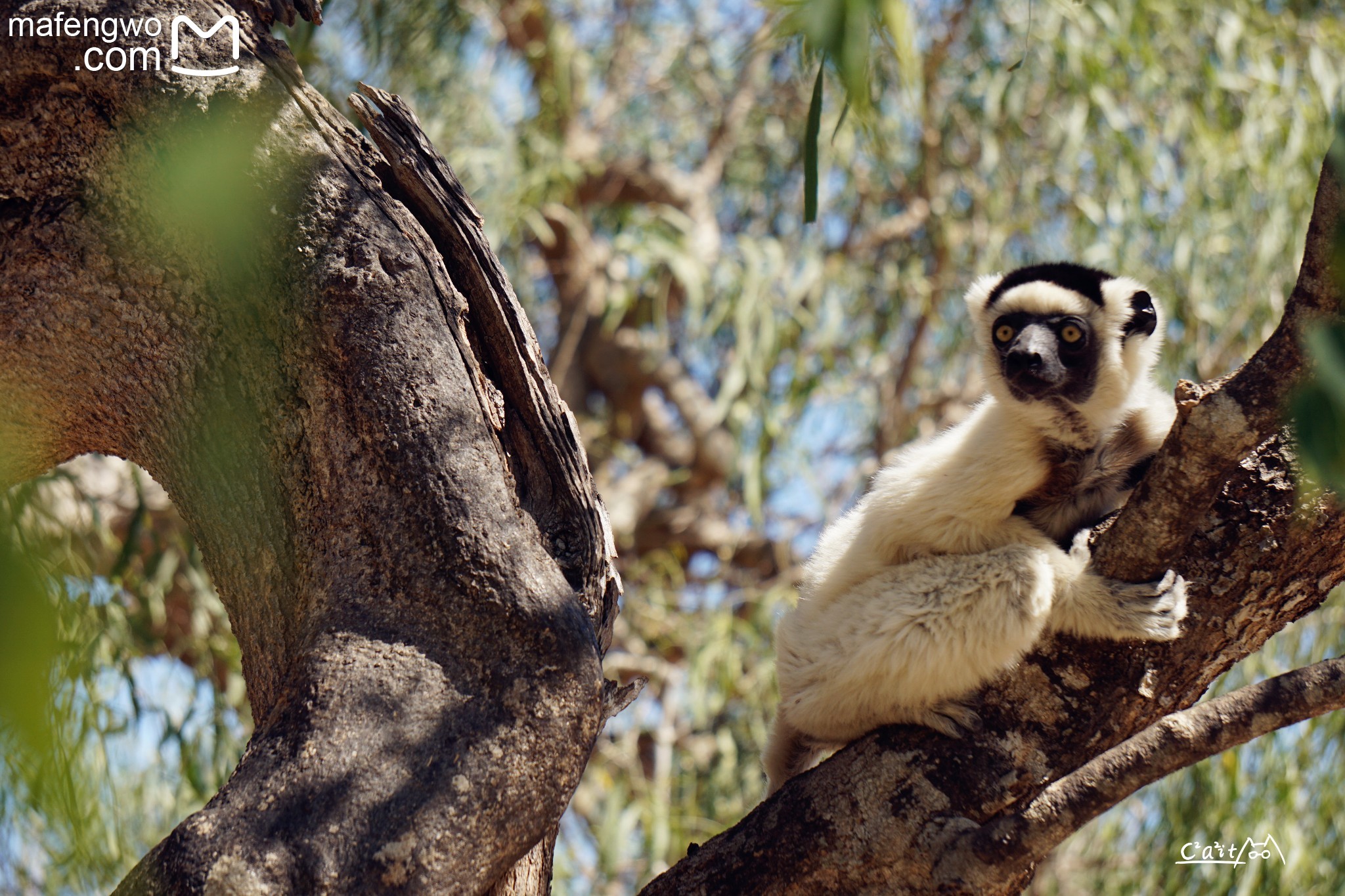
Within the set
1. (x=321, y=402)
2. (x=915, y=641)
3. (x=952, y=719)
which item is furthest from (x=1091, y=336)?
(x=321, y=402)

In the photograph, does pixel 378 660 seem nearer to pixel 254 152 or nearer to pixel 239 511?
pixel 239 511

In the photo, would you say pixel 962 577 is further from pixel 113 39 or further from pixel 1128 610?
pixel 113 39

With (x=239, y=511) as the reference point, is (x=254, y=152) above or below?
above

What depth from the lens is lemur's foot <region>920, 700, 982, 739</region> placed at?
5.98ft

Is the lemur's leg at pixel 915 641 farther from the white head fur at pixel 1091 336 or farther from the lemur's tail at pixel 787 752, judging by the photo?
the white head fur at pixel 1091 336

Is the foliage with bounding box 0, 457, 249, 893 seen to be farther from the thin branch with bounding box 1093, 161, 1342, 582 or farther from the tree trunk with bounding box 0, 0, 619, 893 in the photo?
the thin branch with bounding box 1093, 161, 1342, 582

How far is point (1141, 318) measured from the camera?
273cm

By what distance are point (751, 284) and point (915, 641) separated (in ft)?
9.64

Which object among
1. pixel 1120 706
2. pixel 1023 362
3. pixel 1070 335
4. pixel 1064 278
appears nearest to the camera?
pixel 1120 706

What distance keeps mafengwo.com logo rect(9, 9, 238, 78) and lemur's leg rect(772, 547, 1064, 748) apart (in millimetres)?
1521

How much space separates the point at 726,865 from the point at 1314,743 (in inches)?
125

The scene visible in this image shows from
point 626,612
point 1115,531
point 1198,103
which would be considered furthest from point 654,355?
point 1115,531

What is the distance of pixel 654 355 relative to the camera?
6.18 metres

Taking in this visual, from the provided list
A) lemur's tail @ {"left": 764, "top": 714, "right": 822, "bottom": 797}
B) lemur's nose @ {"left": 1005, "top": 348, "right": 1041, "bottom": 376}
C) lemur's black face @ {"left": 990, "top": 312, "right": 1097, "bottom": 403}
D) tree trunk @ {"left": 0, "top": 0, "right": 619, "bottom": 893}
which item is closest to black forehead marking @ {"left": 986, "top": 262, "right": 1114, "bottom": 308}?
lemur's black face @ {"left": 990, "top": 312, "right": 1097, "bottom": 403}
